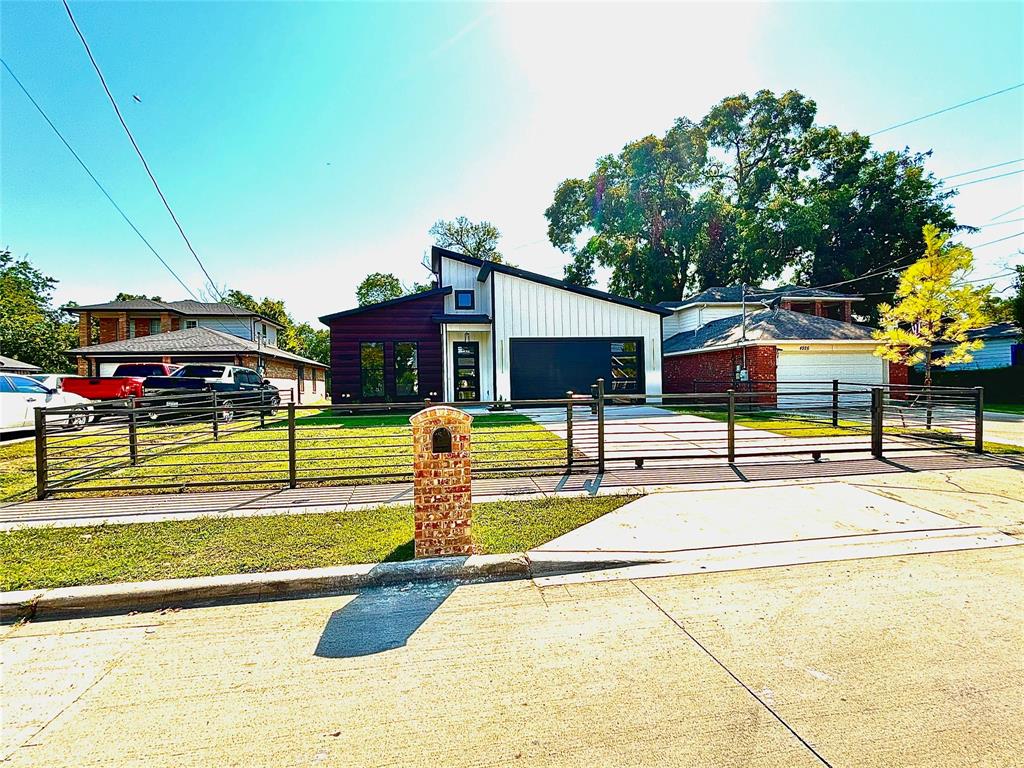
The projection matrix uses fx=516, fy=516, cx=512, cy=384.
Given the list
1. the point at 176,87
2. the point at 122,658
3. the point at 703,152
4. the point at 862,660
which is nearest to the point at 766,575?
the point at 862,660

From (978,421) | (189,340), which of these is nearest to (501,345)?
(978,421)

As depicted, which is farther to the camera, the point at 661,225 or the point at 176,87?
the point at 661,225

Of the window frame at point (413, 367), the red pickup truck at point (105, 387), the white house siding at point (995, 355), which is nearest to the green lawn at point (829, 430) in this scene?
the window frame at point (413, 367)

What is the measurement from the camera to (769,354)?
18.6 meters

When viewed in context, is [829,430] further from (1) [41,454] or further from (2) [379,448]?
(1) [41,454]

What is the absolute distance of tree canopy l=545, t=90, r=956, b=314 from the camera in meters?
33.0

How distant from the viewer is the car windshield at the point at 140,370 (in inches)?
696

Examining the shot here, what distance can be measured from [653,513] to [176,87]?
41.4ft

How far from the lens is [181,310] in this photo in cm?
3161

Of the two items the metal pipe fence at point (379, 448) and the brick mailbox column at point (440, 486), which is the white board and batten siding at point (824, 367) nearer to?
the metal pipe fence at point (379, 448)

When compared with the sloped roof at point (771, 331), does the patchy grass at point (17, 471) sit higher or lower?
lower

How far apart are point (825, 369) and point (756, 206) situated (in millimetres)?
21990

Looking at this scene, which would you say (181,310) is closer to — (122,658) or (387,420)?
(387,420)

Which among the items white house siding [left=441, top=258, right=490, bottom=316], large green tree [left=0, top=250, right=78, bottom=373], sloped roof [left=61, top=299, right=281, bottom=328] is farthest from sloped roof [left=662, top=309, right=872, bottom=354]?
large green tree [left=0, top=250, right=78, bottom=373]
